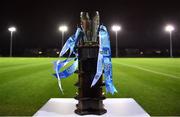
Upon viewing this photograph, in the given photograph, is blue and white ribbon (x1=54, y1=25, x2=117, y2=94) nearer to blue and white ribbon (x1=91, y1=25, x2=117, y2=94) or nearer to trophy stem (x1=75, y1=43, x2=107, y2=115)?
blue and white ribbon (x1=91, y1=25, x2=117, y2=94)

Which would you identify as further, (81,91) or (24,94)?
(24,94)

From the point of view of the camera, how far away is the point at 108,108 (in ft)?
16.9

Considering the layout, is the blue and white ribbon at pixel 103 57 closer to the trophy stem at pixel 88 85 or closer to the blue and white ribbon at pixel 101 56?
the blue and white ribbon at pixel 101 56

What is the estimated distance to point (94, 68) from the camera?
482cm

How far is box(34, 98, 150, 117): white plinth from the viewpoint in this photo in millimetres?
4785

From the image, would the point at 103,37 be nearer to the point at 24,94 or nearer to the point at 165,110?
the point at 165,110

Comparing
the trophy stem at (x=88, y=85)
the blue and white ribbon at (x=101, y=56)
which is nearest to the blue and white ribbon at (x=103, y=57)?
the blue and white ribbon at (x=101, y=56)

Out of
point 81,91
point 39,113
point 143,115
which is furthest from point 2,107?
point 143,115

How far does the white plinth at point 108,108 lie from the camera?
4785 mm

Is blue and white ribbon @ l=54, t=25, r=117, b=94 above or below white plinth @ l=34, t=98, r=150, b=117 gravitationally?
above

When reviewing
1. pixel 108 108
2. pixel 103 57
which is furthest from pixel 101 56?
pixel 108 108

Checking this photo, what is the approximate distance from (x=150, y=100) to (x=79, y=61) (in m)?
2.80

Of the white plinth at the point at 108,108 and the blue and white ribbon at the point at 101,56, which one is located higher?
the blue and white ribbon at the point at 101,56

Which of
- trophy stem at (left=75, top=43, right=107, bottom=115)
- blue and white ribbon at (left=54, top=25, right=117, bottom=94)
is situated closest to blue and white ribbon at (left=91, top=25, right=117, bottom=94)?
blue and white ribbon at (left=54, top=25, right=117, bottom=94)
